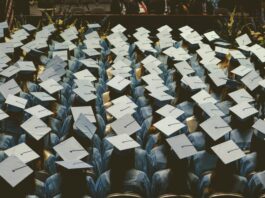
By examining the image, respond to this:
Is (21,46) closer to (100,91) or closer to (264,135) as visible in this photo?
(100,91)

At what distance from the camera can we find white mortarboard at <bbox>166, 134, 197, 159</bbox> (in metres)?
4.05

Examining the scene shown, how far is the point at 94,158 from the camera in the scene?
13.7ft

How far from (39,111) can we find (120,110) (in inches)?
34.3

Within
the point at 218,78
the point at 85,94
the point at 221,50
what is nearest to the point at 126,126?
the point at 85,94

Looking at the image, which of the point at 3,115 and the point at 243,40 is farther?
the point at 243,40

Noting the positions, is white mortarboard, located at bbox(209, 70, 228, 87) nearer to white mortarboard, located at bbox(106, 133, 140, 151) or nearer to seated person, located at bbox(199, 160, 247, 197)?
white mortarboard, located at bbox(106, 133, 140, 151)

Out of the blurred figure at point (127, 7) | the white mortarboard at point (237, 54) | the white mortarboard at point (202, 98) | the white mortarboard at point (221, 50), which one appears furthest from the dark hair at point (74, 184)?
the blurred figure at point (127, 7)

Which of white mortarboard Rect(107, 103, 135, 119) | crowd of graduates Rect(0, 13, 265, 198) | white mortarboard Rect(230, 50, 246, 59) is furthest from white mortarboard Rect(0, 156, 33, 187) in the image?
white mortarboard Rect(230, 50, 246, 59)

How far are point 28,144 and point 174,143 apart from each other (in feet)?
4.62

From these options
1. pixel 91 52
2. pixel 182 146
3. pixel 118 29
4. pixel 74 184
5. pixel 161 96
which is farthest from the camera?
A: pixel 118 29

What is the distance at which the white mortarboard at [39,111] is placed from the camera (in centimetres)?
478

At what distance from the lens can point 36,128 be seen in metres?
4.44

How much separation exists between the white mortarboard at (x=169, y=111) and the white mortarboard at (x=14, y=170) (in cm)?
170

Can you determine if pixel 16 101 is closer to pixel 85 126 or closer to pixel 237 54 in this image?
pixel 85 126
